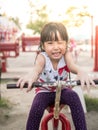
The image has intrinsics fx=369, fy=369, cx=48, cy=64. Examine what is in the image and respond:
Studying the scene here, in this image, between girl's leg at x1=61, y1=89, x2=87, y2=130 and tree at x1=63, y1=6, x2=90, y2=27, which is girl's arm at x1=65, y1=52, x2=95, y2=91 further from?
tree at x1=63, y1=6, x2=90, y2=27

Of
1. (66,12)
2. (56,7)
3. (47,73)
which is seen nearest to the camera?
(47,73)

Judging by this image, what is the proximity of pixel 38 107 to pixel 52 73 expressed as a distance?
328mm

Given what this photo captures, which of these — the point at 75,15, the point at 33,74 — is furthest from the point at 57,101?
the point at 75,15

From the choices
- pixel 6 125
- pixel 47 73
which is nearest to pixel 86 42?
pixel 6 125

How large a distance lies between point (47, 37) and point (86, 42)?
58.7 feet

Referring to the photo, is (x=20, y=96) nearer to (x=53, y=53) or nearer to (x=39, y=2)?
(x=53, y=53)

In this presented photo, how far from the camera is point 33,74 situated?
2584 mm

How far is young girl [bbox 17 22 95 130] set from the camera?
256 cm

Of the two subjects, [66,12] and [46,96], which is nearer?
[46,96]

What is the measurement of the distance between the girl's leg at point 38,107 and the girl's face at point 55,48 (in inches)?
11.0

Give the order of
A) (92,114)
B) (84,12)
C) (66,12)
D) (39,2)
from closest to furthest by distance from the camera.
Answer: (92,114) < (84,12) < (66,12) < (39,2)

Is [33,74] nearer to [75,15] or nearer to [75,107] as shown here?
[75,107]

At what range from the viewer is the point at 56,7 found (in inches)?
501

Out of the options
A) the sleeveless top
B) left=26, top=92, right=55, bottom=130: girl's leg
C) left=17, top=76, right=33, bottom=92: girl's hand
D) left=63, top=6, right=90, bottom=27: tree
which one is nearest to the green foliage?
the sleeveless top
